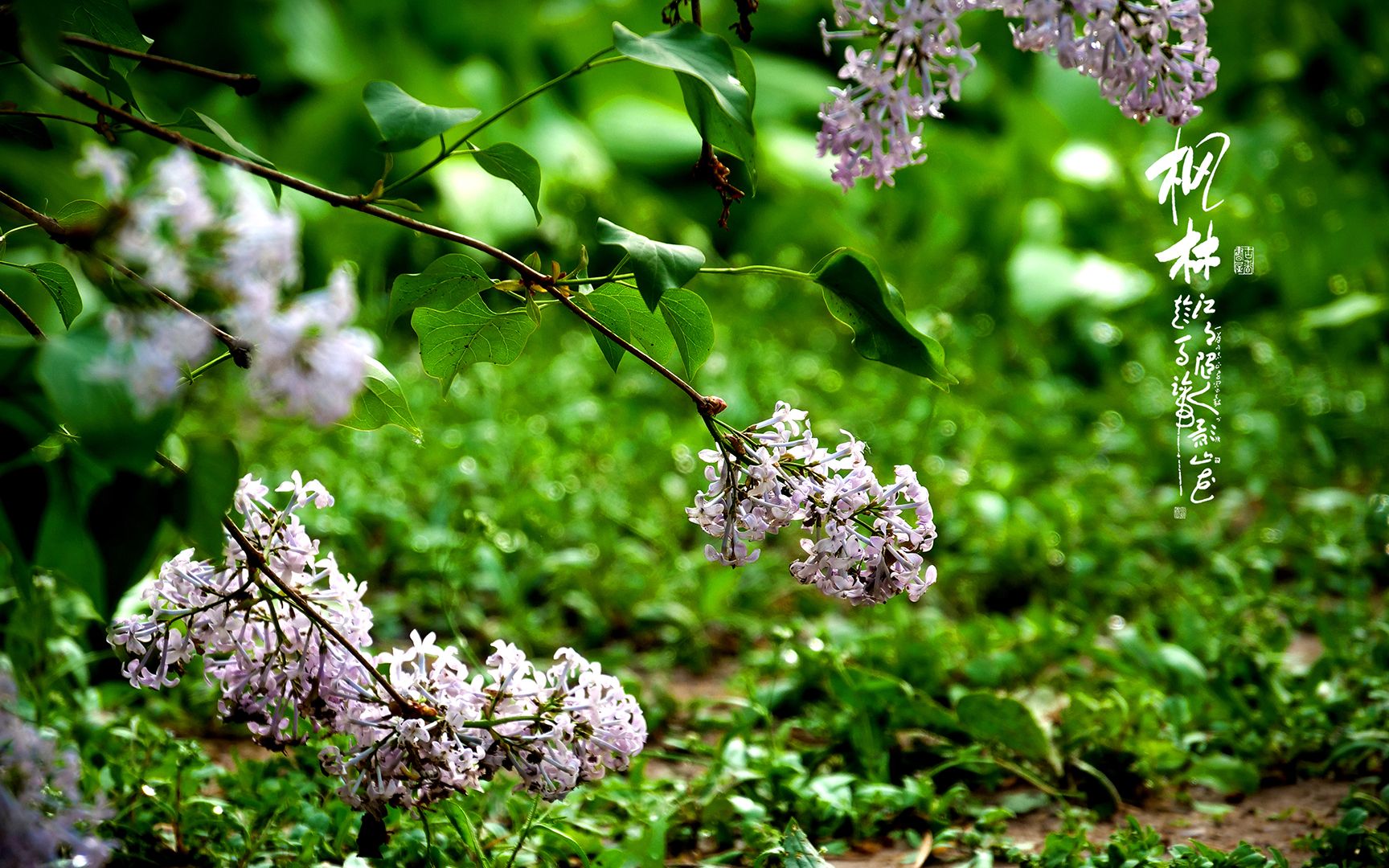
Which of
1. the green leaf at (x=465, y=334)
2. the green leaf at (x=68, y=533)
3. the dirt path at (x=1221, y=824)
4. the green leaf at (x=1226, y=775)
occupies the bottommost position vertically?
the green leaf at (x=68, y=533)

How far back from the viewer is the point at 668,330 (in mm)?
986

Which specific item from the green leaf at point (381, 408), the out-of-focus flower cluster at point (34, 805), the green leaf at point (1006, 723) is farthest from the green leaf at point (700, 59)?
the green leaf at point (1006, 723)

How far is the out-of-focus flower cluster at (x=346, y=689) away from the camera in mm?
896

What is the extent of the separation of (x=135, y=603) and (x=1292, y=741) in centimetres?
141

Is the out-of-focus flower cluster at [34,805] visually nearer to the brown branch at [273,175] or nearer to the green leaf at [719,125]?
the brown branch at [273,175]

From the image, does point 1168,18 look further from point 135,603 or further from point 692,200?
point 692,200

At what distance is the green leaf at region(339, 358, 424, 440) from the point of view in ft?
3.17

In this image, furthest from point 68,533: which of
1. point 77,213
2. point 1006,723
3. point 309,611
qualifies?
point 1006,723

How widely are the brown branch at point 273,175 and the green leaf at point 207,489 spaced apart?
0.55ft

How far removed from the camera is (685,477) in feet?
7.47

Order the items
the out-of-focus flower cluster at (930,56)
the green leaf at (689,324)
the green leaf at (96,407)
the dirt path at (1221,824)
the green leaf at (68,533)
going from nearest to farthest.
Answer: the green leaf at (96,407), the green leaf at (68,533), the out-of-focus flower cluster at (930,56), the green leaf at (689,324), the dirt path at (1221,824)

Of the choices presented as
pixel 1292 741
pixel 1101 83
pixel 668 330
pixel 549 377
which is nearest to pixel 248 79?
pixel 668 330

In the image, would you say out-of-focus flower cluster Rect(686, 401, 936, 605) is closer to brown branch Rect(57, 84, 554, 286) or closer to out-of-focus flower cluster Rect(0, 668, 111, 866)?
brown branch Rect(57, 84, 554, 286)

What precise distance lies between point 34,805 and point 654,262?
506mm
